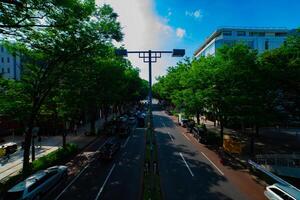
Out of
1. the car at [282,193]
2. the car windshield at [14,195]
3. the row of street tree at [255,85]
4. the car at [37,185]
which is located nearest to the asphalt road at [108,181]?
the car at [37,185]

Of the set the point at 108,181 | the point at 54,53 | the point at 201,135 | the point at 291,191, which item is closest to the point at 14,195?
the point at 108,181

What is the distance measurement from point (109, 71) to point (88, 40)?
54.6 ft

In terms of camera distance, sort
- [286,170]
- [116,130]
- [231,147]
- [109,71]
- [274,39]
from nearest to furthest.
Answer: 1. [286,170]
2. [231,147]
3. [109,71]
4. [116,130]
5. [274,39]

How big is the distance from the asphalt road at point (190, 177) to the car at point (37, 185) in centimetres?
744

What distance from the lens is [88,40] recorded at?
63.0 feet

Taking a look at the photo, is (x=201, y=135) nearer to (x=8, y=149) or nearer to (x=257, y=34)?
(x=8, y=149)

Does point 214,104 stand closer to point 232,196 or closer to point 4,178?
point 232,196

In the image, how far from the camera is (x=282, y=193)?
15312 millimetres

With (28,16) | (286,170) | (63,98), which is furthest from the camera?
(63,98)

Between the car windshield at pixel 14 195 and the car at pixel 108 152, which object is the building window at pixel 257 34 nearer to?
the car at pixel 108 152

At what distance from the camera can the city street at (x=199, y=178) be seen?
16.9 m

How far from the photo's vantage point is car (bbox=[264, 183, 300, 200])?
48.5 ft

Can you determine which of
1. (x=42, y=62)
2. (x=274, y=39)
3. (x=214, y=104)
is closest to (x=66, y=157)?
(x=42, y=62)

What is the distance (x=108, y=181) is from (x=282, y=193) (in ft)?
37.7
